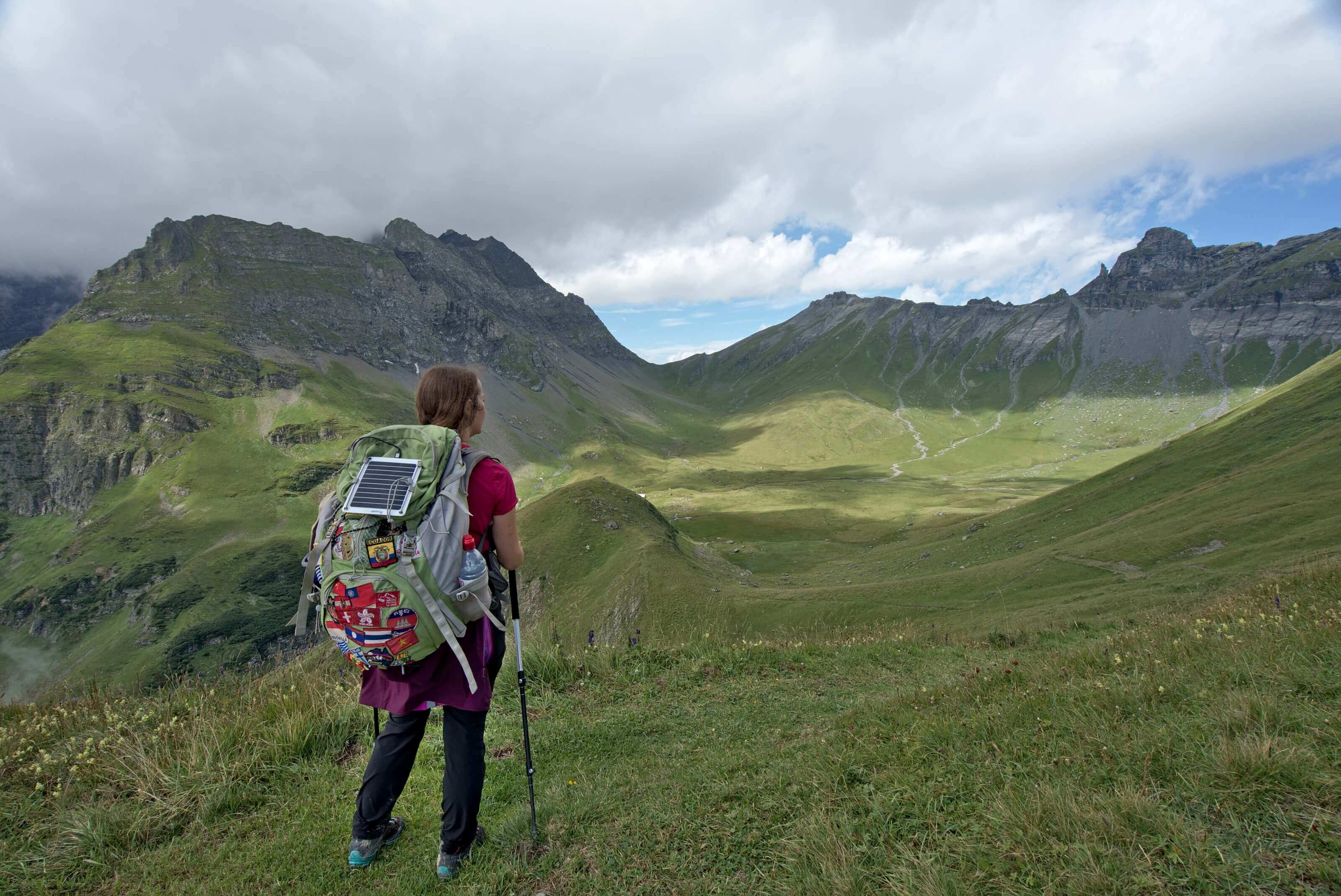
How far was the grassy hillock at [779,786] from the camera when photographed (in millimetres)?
3693

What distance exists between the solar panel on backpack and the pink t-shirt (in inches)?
19.9

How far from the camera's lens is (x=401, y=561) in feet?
14.8

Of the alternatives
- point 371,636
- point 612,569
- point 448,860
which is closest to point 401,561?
point 371,636

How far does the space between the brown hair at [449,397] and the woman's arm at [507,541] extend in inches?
40.3

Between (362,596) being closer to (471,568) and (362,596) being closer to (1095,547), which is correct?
(471,568)

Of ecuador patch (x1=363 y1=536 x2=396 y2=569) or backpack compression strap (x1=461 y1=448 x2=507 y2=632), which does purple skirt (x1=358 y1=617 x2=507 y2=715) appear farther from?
ecuador patch (x1=363 y1=536 x2=396 y2=569)

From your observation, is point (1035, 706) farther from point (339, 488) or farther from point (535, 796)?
point (339, 488)

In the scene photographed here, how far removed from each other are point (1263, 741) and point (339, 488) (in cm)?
722

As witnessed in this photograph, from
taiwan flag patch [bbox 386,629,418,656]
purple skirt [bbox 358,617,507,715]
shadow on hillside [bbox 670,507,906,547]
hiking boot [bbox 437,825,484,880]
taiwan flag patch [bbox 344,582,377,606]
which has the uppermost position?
taiwan flag patch [bbox 344,582,377,606]

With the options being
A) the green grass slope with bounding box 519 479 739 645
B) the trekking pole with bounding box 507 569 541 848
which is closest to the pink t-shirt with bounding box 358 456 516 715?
the trekking pole with bounding box 507 569 541 848

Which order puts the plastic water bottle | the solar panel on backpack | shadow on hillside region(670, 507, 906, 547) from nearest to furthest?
the solar panel on backpack → the plastic water bottle → shadow on hillside region(670, 507, 906, 547)

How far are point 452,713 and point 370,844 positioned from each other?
1395mm

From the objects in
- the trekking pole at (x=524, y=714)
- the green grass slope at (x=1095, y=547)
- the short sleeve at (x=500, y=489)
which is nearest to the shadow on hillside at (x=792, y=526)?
the green grass slope at (x=1095, y=547)

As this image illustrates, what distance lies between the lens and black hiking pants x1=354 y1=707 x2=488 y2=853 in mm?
4832
